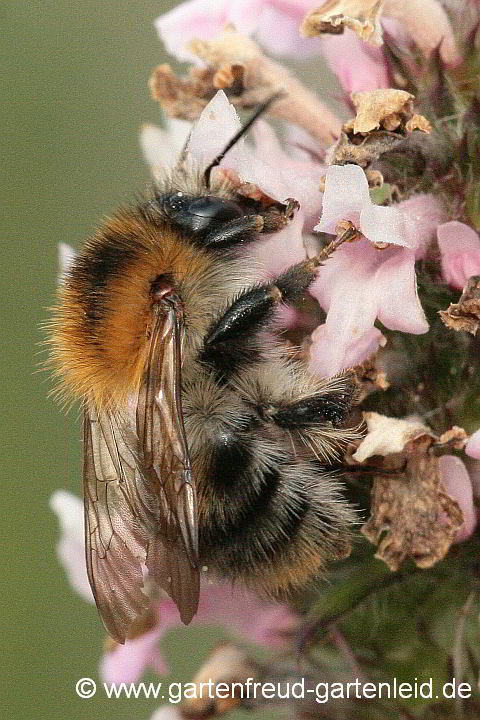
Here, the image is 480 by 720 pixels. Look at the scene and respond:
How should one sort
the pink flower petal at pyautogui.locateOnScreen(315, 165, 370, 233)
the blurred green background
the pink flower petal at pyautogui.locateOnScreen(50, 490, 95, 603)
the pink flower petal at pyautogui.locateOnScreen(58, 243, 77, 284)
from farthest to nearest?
1. the blurred green background
2. the pink flower petal at pyautogui.locateOnScreen(50, 490, 95, 603)
3. the pink flower petal at pyautogui.locateOnScreen(58, 243, 77, 284)
4. the pink flower petal at pyautogui.locateOnScreen(315, 165, 370, 233)

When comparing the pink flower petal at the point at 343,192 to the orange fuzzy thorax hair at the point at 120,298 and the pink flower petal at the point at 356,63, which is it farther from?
the pink flower petal at the point at 356,63

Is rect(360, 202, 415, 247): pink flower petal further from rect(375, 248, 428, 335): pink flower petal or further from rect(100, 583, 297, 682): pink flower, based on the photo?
rect(100, 583, 297, 682): pink flower

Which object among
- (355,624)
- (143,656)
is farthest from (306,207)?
(143,656)

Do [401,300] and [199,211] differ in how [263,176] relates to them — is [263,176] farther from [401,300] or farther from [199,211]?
[401,300]

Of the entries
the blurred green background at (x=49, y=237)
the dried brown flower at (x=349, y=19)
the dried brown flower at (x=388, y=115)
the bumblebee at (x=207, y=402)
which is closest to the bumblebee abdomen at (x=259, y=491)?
the bumblebee at (x=207, y=402)


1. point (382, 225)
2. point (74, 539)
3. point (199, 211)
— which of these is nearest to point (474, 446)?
point (382, 225)

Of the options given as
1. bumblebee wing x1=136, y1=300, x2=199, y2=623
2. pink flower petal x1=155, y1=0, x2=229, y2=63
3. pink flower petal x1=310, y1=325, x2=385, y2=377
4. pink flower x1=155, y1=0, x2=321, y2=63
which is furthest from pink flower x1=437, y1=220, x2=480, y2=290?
pink flower petal x1=155, y1=0, x2=229, y2=63
